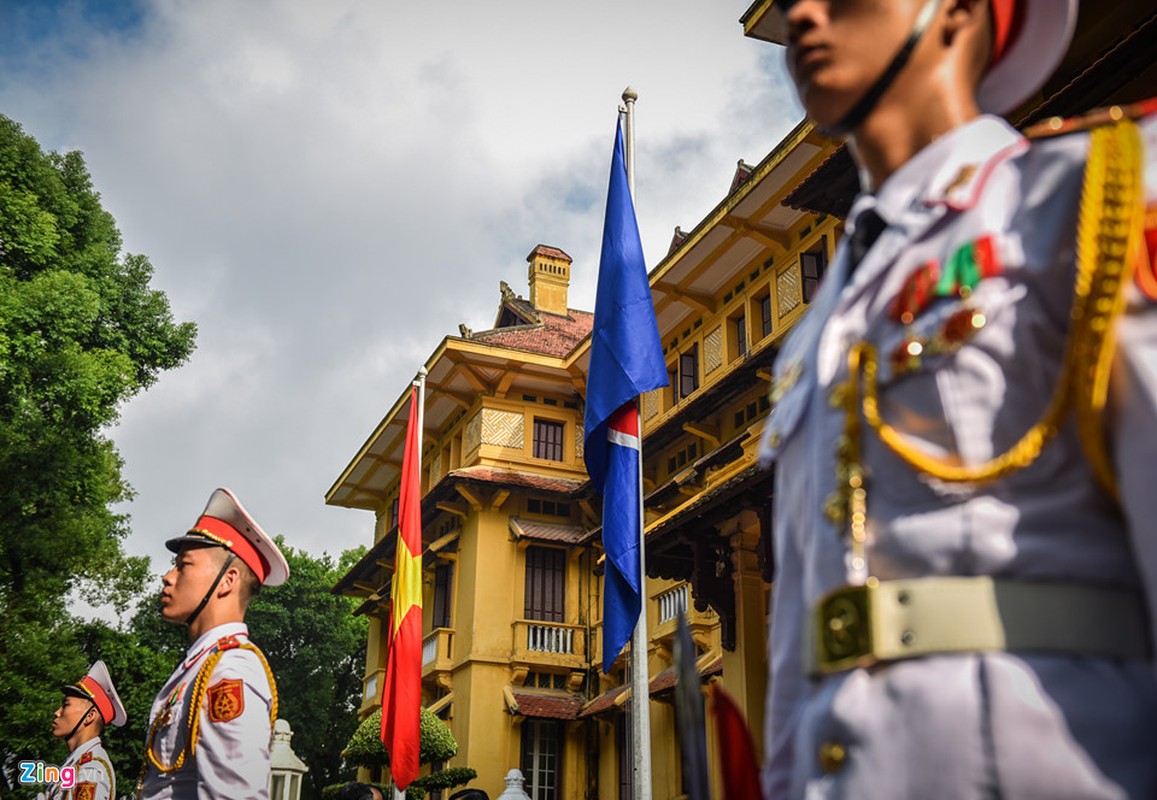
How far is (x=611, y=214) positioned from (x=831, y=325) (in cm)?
801

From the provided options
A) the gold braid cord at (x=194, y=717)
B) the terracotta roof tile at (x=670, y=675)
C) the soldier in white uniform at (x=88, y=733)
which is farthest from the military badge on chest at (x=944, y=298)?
the terracotta roof tile at (x=670, y=675)

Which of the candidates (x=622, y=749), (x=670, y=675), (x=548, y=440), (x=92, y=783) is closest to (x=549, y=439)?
(x=548, y=440)

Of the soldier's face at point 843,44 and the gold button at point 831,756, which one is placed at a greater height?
the soldier's face at point 843,44

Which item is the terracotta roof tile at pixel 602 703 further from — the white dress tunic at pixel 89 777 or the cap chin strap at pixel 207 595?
the cap chin strap at pixel 207 595

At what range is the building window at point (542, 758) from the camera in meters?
22.2

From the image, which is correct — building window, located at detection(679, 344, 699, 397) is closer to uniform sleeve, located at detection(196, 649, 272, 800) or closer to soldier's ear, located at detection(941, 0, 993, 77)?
uniform sleeve, located at detection(196, 649, 272, 800)

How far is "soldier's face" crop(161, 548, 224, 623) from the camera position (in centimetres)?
580

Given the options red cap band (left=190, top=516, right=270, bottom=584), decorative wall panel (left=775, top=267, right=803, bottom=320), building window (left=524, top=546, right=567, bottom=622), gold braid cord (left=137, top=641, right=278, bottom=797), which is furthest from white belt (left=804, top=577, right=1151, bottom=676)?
building window (left=524, top=546, right=567, bottom=622)

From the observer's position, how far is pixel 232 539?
604 centimetres

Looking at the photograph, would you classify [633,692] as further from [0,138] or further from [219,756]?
[0,138]

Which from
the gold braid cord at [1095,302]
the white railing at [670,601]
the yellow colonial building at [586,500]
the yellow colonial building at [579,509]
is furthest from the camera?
the white railing at [670,601]

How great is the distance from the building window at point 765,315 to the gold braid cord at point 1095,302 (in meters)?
17.0

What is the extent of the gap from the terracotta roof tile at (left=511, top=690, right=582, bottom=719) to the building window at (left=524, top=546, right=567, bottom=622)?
5.62 feet

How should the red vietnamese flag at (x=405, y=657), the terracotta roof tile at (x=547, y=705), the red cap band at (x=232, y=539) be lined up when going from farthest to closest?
the terracotta roof tile at (x=547, y=705) < the red vietnamese flag at (x=405, y=657) < the red cap band at (x=232, y=539)
